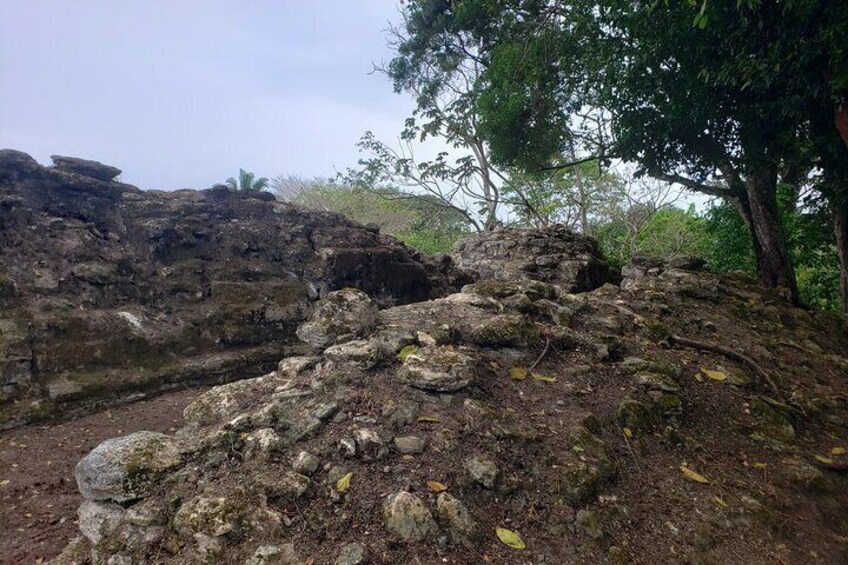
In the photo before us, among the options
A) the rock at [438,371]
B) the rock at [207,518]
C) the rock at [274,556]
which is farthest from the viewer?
the rock at [438,371]

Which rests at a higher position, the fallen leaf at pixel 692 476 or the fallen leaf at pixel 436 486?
the fallen leaf at pixel 692 476

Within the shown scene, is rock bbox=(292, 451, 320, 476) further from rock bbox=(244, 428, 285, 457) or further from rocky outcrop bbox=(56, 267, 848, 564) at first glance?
rock bbox=(244, 428, 285, 457)

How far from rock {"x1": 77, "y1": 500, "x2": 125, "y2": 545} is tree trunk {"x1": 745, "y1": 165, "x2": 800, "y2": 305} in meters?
8.69

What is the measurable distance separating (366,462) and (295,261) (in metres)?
4.96

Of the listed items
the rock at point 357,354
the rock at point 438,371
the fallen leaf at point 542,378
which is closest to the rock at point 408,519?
the rock at point 438,371

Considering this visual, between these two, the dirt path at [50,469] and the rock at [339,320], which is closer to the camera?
the dirt path at [50,469]

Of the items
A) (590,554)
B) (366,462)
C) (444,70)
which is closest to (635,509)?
(590,554)

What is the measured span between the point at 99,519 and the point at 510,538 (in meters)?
1.98

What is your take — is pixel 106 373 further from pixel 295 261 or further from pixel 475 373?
pixel 475 373

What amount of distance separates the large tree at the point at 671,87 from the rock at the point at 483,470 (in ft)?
9.53

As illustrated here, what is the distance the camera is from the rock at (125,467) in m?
2.40

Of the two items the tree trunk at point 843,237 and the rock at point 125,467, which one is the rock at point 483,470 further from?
the tree trunk at point 843,237

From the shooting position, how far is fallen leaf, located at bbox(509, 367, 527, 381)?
3504mm

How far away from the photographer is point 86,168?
21.6 ft
